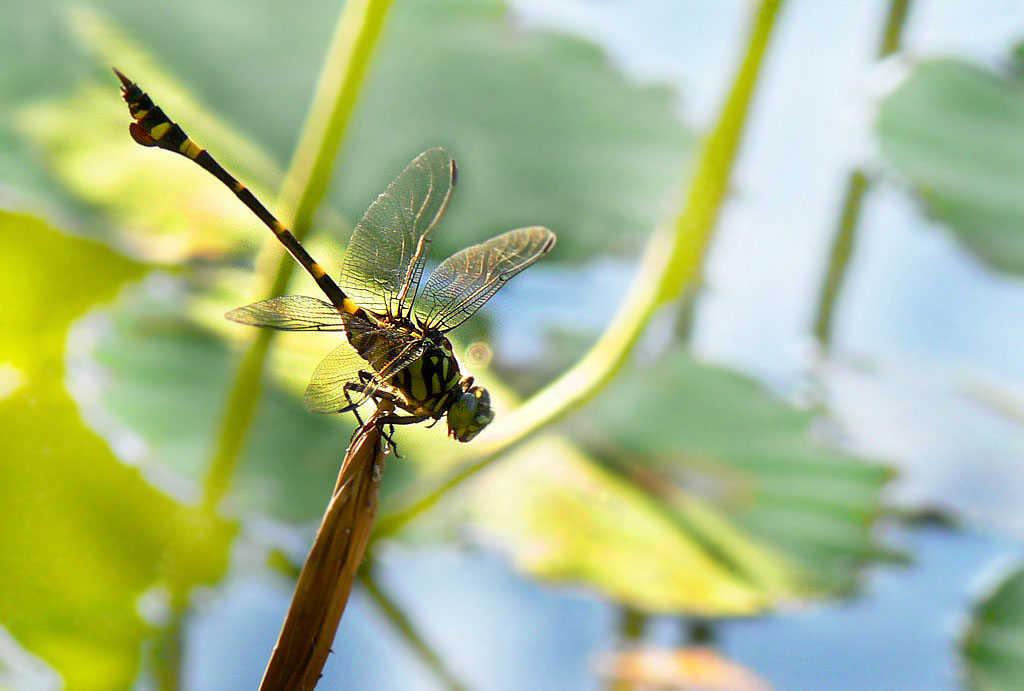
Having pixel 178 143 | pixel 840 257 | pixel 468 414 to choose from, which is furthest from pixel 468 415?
pixel 840 257

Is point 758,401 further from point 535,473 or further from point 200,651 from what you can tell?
point 200,651

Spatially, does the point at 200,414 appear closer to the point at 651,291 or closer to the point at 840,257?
the point at 651,291

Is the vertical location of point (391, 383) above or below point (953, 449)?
below

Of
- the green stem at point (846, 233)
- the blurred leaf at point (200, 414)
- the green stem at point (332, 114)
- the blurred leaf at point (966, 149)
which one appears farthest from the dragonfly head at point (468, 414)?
the blurred leaf at point (966, 149)

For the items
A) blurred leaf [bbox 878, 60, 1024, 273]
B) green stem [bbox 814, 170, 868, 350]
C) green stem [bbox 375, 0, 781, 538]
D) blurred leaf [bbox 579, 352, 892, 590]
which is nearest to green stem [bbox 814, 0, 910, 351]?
green stem [bbox 814, 170, 868, 350]

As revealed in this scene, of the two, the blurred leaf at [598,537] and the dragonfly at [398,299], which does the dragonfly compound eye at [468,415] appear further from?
the blurred leaf at [598,537]

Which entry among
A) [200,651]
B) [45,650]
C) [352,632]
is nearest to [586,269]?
[352,632]
